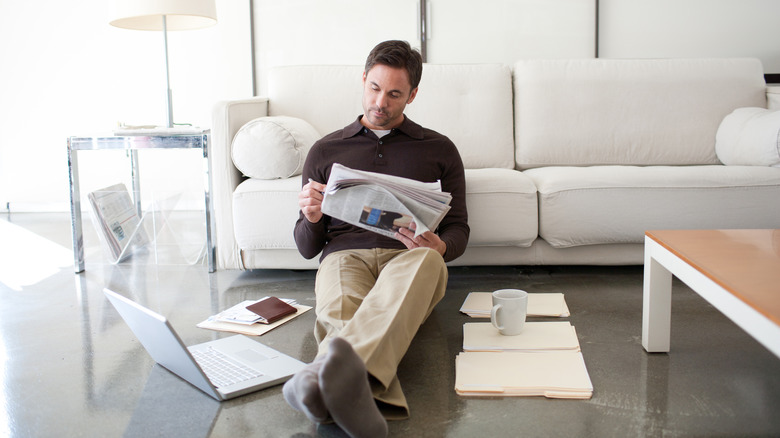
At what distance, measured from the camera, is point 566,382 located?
4.93ft

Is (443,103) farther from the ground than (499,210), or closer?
farther from the ground

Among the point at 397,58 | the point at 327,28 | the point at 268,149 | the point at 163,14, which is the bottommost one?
the point at 268,149

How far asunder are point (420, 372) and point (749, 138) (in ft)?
5.85

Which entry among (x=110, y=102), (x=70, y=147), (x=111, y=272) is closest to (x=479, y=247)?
(x=111, y=272)

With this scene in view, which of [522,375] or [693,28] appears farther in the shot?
[693,28]

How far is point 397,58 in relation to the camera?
186 centimetres

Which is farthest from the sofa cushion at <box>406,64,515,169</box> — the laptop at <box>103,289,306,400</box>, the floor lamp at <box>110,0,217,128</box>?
the laptop at <box>103,289,306,400</box>

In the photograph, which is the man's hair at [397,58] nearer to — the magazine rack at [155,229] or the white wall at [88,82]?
the magazine rack at [155,229]

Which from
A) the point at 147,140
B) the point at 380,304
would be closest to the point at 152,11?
the point at 147,140

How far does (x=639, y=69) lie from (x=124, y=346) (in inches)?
93.6

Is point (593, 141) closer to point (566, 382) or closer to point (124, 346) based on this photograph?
point (566, 382)

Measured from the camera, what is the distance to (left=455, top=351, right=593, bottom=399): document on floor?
147 cm

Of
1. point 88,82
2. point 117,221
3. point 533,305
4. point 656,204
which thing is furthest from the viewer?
point 88,82

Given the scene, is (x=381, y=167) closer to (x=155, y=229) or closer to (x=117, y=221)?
(x=155, y=229)
